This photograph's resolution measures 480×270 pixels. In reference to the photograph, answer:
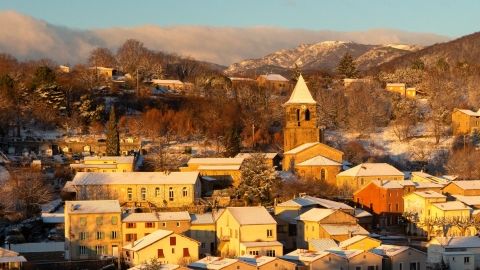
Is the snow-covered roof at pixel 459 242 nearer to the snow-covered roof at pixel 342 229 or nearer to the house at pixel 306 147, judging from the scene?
the snow-covered roof at pixel 342 229

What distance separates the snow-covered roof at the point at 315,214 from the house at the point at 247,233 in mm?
2737

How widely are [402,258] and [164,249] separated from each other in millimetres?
12756

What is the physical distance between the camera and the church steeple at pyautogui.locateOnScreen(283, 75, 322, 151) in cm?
7262

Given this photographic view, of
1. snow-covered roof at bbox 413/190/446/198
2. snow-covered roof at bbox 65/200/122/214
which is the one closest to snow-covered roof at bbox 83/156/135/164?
snow-covered roof at bbox 65/200/122/214

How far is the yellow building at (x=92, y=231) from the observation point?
47.8 meters

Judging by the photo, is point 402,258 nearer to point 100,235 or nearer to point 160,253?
point 160,253

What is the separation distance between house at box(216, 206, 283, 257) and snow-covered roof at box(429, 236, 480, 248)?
8952 millimetres

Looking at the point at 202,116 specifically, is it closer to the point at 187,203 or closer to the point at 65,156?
the point at 65,156

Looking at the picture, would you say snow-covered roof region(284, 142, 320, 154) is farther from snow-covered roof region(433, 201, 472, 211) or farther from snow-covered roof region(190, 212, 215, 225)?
snow-covered roof region(190, 212, 215, 225)

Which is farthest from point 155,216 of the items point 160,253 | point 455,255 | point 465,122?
point 465,122

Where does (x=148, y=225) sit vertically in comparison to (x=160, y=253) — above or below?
above

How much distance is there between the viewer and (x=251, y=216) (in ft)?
161

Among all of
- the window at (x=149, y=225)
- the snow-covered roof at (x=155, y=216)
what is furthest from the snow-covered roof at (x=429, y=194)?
the window at (x=149, y=225)

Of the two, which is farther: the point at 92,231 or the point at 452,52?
the point at 452,52
